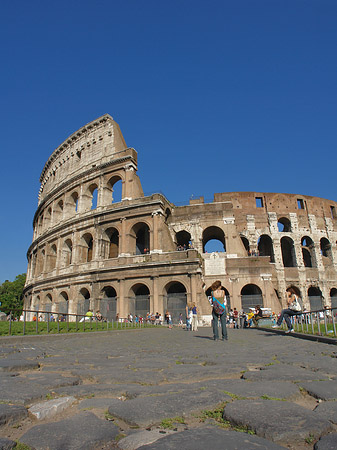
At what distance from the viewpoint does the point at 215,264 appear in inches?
915

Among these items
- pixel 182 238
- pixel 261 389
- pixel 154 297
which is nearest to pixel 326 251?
pixel 182 238

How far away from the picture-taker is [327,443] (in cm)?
155

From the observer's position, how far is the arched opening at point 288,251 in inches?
1031

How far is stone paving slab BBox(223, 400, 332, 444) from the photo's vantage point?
5.50 ft

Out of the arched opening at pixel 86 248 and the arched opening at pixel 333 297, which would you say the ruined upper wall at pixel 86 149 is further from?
the arched opening at pixel 333 297

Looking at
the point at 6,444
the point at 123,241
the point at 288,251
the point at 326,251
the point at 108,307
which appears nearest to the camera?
the point at 6,444

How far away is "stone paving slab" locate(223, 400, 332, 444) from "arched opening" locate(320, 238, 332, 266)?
2782 cm

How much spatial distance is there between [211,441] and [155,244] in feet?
65.7

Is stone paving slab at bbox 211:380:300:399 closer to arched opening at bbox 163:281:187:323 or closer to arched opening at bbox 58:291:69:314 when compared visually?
arched opening at bbox 163:281:187:323

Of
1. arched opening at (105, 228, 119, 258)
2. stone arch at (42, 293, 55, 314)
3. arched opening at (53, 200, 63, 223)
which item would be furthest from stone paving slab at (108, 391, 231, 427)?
arched opening at (53, 200, 63, 223)

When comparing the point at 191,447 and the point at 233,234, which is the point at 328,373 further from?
the point at 233,234

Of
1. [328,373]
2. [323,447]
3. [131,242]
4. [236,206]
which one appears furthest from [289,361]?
[236,206]

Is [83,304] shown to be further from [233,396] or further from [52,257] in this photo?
[233,396]

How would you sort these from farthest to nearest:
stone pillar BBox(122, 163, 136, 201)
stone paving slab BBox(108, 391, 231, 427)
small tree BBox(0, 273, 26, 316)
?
1. small tree BBox(0, 273, 26, 316)
2. stone pillar BBox(122, 163, 136, 201)
3. stone paving slab BBox(108, 391, 231, 427)
